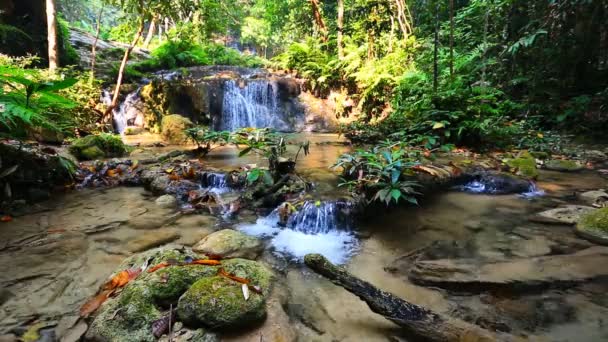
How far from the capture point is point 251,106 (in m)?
12.8

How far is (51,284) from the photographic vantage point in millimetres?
2678

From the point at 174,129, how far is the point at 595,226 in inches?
354

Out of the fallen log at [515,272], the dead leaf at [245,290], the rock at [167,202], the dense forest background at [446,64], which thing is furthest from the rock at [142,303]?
the dense forest background at [446,64]

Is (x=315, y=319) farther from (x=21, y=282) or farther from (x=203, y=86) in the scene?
(x=203, y=86)

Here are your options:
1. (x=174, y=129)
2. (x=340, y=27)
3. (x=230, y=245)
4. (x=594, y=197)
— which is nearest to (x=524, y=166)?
(x=594, y=197)

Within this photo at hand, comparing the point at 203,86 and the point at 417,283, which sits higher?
the point at 203,86

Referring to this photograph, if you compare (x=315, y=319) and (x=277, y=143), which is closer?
(x=315, y=319)

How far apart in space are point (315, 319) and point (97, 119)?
899 cm

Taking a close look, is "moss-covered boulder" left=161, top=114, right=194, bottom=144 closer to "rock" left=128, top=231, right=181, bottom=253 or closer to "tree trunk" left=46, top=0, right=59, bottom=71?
"tree trunk" left=46, top=0, right=59, bottom=71

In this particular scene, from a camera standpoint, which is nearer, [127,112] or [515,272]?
[515,272]

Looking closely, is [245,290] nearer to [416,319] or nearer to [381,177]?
[416,319]

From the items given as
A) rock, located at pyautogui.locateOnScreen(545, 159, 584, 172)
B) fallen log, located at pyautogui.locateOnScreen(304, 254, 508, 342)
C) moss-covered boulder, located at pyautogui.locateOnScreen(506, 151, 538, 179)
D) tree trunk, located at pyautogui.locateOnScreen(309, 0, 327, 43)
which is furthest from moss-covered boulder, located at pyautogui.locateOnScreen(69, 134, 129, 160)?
tree trunk, located at pyautogui.locateOnScreen(309, 0, 327, 43)

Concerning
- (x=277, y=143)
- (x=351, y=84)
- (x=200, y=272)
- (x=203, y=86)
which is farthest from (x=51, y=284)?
(x=351, y=84)

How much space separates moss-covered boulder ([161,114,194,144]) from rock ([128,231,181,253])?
5.75 m
